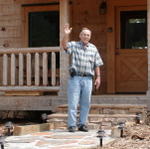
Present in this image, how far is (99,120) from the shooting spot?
9.65 meters

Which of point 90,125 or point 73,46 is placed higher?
point 73,46

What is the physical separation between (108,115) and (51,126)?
117 centimetres

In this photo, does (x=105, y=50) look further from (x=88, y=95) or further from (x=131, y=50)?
(x=88, y=95)

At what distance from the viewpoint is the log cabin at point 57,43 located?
11836 mm

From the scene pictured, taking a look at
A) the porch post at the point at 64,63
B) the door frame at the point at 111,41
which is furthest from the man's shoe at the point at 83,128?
the door frame at the point at 111,41

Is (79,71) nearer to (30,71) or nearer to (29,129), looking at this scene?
(29,129)

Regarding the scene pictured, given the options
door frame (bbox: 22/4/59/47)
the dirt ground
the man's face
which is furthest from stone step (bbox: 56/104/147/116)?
door frame (bbox: 22/4/59/47)

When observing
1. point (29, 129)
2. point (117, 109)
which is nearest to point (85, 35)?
point (29, 129)

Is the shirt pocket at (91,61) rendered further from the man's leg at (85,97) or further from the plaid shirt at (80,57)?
the man's leg at (85,97)

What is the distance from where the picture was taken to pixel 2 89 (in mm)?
12047

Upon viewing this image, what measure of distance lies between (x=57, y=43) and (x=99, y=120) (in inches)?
174

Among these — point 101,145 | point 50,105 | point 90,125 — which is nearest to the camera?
point 101,145

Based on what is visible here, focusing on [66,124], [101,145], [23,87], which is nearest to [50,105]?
[23,87]

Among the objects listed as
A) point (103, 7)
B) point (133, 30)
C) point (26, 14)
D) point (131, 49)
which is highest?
point (103, 7)
